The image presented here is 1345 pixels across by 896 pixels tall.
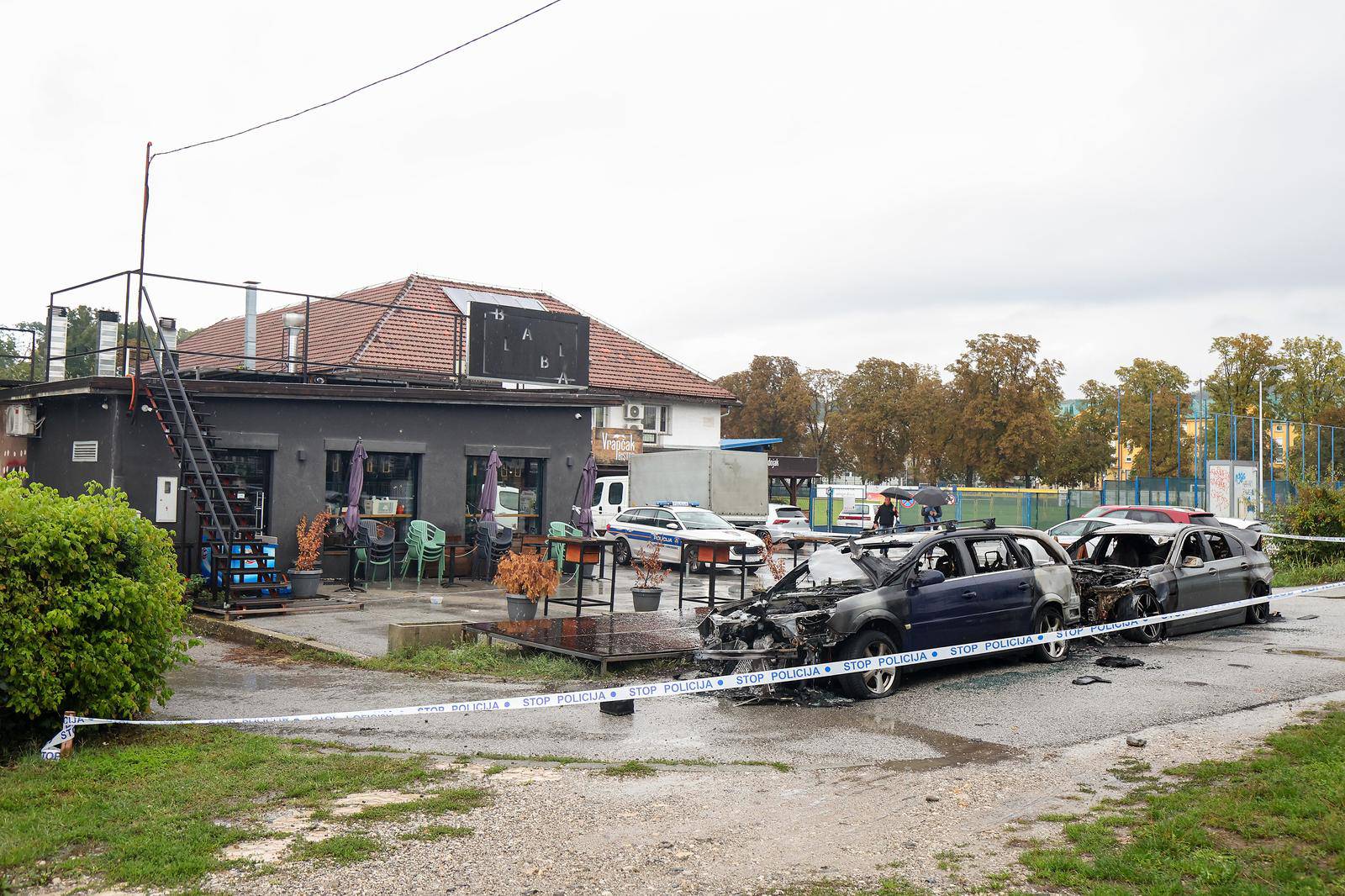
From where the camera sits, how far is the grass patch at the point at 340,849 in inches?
219

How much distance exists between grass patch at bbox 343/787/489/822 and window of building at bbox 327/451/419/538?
47.4ft

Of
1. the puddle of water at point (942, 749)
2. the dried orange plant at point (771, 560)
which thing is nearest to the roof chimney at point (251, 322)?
the dried orange plant at point (771, 560)

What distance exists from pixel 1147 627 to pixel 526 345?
15141 mm

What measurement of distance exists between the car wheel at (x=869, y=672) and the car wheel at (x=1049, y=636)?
2.15 metres

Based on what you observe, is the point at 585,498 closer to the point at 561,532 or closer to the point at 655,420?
the point at 561,532

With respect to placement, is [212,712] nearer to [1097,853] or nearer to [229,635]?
[229,635]

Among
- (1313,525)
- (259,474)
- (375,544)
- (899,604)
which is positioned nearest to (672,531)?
(375,544)

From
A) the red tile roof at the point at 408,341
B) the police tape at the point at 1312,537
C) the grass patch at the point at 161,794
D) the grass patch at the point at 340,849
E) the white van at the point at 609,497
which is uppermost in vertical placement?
the red tile roof at the point at 408,341

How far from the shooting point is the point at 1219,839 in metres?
5.60

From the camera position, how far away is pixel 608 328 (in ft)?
149

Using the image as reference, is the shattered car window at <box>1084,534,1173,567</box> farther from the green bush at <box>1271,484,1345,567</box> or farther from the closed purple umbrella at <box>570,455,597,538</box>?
the closed purple umbrella at <box>570,455,597,538</box>

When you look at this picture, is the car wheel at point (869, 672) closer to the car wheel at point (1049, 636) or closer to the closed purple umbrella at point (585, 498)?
the car wheel at point (1049, 636)

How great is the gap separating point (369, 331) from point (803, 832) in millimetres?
30591

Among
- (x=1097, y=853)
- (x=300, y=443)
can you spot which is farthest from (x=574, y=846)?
(x=300, y=443)
